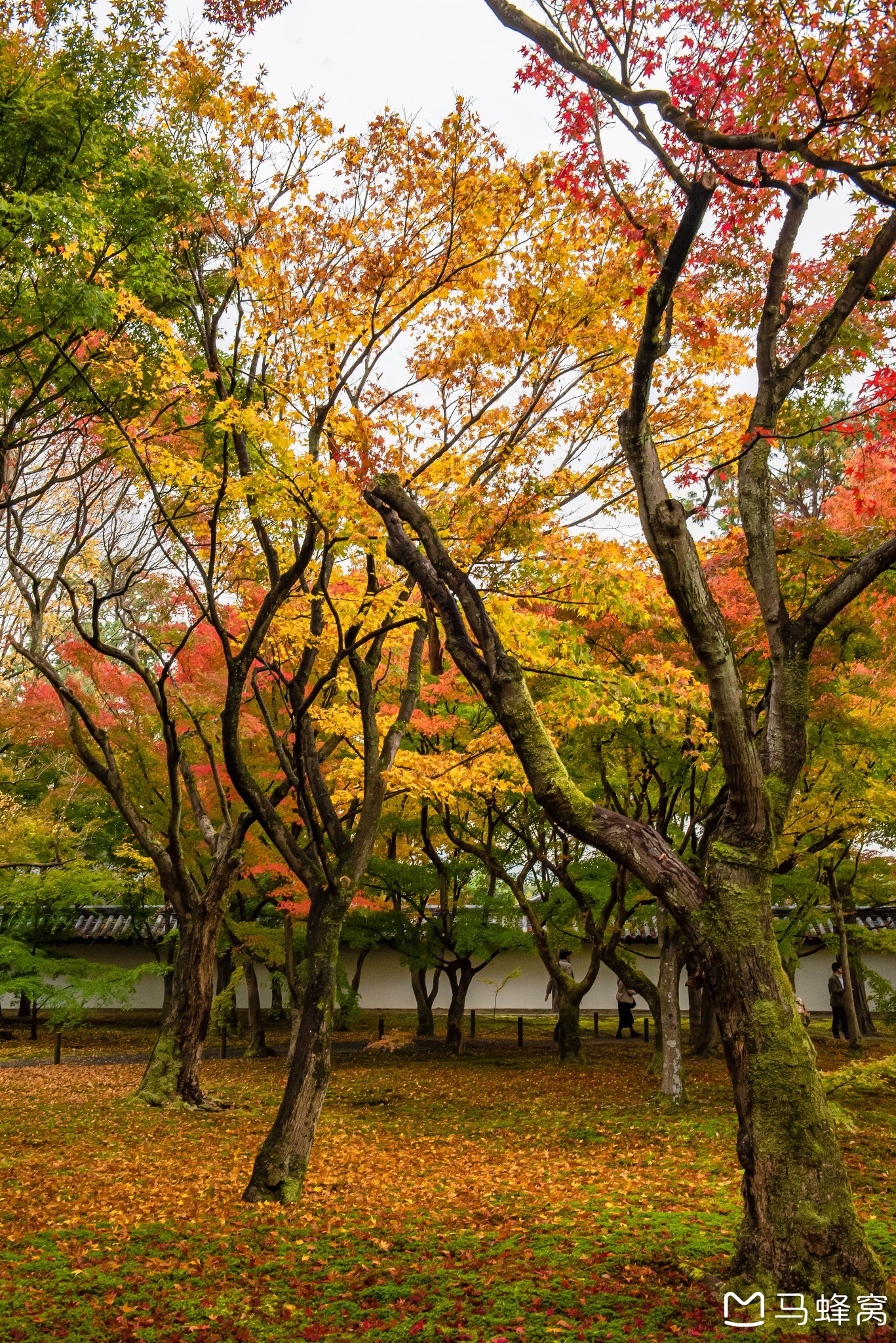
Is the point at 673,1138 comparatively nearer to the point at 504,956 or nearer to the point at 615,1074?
the point at 615,1074

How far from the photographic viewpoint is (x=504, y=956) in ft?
90.5

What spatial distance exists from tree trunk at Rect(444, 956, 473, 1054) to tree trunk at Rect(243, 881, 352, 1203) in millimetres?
11911

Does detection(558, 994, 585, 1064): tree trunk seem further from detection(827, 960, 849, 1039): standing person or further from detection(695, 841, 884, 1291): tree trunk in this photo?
detection(695, 841, 884, 1291): tree trunk

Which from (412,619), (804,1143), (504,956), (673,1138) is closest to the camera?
(804,1143)

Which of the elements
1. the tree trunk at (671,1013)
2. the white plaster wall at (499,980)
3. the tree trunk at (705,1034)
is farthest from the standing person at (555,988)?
the tree trunk at (671,1013)

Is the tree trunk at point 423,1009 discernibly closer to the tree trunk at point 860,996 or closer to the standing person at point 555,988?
the standing person at point 555,988

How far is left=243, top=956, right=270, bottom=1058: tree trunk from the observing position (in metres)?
19.2

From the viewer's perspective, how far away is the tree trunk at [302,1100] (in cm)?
732

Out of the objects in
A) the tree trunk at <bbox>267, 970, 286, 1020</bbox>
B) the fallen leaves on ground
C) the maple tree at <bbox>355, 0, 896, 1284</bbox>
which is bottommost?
the fallen leaves on ground

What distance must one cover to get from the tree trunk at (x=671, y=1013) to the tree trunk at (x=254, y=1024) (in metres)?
9.74

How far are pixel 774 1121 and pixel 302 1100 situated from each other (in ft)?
13.7

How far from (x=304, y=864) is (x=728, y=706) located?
4.51 metres

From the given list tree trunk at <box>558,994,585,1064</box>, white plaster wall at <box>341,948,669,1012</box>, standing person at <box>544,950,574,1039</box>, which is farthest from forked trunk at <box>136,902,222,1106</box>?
white plaster wall at <box>341,948,669,1012</box>

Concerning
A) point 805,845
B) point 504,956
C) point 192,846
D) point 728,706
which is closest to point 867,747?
point 805,845
